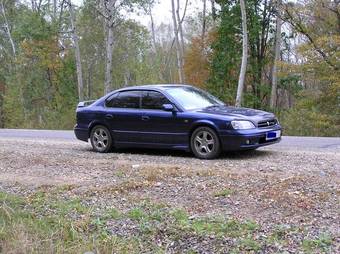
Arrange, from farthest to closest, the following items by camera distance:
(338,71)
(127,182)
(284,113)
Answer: (284,113) → (338,71) → (127,182)

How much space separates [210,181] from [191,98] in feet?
10.8

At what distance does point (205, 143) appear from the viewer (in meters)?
9.96

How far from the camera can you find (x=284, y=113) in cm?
2630

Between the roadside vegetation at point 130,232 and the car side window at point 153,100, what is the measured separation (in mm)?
3823

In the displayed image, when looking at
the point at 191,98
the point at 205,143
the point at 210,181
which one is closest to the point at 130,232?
the point at 210,181

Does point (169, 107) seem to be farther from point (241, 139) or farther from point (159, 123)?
point (241, 139)

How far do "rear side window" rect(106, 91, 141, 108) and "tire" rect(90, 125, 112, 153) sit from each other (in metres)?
0.56

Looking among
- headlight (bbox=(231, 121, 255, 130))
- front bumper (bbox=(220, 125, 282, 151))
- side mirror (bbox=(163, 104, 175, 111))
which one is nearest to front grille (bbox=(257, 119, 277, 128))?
front bumper (bbox=(220, 125, 282, 151))

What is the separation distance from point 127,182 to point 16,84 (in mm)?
35256

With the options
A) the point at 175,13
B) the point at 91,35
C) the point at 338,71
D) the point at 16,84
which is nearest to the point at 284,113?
the point at 338,71

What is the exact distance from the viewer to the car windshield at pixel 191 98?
1048cm

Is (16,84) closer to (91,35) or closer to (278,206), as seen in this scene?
(91,35)

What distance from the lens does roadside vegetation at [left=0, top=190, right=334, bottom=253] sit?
5.59 meters

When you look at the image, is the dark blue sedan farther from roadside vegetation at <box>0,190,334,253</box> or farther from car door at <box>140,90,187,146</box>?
roadside vegetation at <box>0,190,334,253</box>
